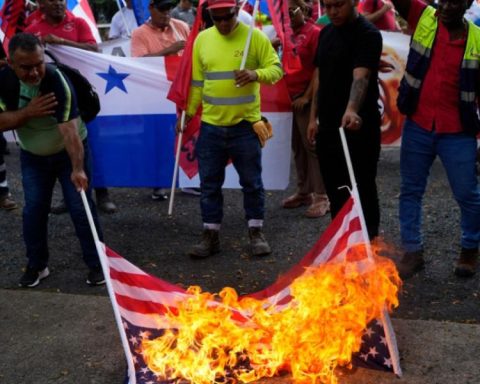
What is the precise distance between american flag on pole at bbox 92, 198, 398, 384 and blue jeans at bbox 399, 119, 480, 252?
1.22 m

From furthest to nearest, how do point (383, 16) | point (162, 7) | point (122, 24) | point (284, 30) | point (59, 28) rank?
point (122, 24) → point (383, 16) → point (162, 7) → point (59, 28) → point (284, 30)

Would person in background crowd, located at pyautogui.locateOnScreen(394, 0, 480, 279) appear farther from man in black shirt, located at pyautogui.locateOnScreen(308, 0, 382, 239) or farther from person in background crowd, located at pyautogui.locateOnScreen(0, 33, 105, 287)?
person in background crowd, located at pyautogui.locateOnScreen(0, 33, 105, 287)

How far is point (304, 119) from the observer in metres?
6.63

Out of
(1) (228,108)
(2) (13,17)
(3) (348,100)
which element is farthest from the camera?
(2) (13,17)

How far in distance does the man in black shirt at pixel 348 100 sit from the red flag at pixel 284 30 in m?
0.78

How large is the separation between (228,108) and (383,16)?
3.74 metres

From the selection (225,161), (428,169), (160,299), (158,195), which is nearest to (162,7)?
(158,195)

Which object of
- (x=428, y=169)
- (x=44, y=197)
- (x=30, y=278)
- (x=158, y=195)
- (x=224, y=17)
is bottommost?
(x=158, y=195)

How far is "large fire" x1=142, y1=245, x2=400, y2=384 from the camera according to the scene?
3.35 metres

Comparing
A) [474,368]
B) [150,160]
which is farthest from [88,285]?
[474,368]

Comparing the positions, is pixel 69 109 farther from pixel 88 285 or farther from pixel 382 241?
pixel 382 241

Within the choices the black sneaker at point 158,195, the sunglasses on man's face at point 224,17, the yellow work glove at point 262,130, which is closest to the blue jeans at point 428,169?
the yellow work glove at point 262,130

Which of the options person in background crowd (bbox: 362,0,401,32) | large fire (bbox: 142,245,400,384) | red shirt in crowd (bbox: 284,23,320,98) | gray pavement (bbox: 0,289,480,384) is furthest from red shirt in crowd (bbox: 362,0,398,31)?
large fire (bbox: 142,245,400,384)

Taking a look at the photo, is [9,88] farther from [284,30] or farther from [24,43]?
[284,30]
